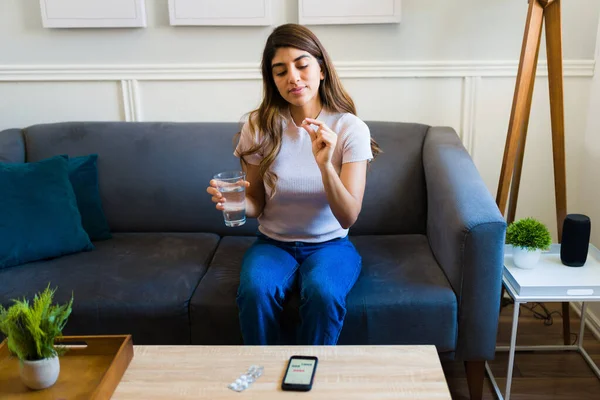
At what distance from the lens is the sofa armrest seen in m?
1.67

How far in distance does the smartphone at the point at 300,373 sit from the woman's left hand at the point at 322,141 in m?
0.56

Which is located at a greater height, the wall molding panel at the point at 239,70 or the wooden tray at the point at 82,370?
the wall molding panel at the point at 239,70

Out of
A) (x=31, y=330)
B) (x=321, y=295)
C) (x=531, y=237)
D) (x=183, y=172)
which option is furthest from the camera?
(x=183, y=172)

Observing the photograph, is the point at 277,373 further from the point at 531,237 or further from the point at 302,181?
the point at 531,237

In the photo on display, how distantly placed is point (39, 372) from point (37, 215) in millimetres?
960

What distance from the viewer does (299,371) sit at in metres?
1.25

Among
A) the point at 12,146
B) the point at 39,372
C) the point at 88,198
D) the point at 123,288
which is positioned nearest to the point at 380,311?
the point at 123,288

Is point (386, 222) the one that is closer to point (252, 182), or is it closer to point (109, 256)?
point (252, 182)

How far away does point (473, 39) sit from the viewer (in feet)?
8.05

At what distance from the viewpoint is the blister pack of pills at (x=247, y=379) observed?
1.21 meters

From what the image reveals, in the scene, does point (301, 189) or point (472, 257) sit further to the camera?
point (301, 189)

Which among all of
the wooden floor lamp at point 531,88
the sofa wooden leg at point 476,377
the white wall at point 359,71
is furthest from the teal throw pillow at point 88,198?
the wooden floor lamp at point 531,88

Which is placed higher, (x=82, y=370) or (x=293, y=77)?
(x=293, y=77)

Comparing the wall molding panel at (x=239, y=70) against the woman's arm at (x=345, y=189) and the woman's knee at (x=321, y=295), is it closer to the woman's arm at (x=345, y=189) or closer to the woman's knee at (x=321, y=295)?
the woman's arm at (x=345, y=189)
